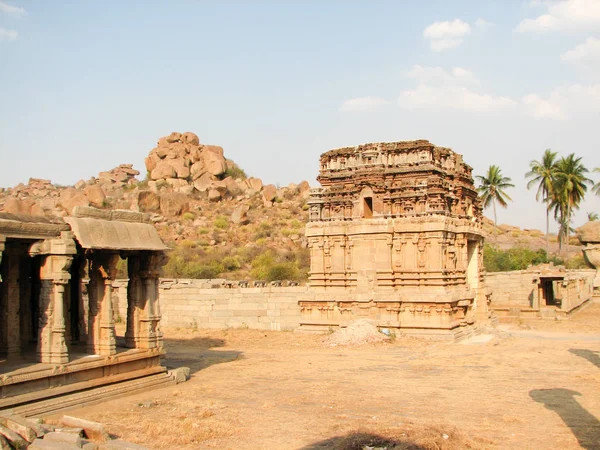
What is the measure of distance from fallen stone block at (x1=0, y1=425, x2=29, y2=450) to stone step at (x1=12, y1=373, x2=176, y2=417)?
160cm

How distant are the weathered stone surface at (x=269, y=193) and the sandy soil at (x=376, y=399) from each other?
37692mm

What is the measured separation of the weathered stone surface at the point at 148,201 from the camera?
169ft

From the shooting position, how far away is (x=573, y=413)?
9.65m

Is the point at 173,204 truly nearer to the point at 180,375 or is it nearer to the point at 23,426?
the point at 180,375

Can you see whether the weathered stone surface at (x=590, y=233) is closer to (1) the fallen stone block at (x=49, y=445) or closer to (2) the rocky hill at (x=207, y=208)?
(2) the rocky hill at (x=207, y=208)

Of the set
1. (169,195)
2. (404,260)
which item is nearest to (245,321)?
(404,260)

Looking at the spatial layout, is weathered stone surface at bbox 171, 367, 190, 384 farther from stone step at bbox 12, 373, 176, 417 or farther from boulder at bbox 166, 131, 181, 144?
boulder at bbox 166, 131, 181, 144

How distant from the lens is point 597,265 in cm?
3092

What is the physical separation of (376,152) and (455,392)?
35.2ft

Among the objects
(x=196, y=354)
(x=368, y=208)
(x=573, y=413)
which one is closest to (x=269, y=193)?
(x=368, y=208)

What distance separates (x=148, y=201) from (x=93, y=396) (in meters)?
42.7

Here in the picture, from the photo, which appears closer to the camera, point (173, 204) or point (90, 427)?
point (90, 427)

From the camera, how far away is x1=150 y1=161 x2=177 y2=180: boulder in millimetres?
58469

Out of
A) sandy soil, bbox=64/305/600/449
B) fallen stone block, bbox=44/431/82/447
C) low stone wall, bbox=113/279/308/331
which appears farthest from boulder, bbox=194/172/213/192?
fallen stone block, bbox=44/431/82/447
